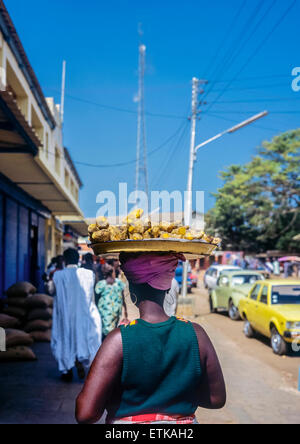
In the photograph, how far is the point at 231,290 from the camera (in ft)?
45.5

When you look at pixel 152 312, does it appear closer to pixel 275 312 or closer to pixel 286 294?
pixel 275 312

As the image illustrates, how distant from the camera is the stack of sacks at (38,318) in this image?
9102 millimetres

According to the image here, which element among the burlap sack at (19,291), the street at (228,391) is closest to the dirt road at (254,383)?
the street at (228,391)

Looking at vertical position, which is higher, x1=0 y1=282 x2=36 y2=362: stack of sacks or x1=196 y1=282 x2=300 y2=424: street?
x1=0 y1=282 x2=36 y2=362: stack of sacks

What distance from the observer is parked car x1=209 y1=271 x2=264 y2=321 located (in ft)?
44.2

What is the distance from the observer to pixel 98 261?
13.2 m

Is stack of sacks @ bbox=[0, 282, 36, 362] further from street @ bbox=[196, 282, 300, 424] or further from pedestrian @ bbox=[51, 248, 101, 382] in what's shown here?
street @ bbox=[196, 282, 300, 424]

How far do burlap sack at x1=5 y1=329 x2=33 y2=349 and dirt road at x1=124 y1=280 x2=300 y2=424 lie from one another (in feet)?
11.2

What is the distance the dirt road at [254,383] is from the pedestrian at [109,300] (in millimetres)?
1842

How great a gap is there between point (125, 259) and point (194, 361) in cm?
62

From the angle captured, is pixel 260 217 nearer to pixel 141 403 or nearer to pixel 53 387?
pixel 53 387

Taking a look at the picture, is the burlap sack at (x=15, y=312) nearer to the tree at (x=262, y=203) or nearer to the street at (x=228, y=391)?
the street at (x=228, y=391)

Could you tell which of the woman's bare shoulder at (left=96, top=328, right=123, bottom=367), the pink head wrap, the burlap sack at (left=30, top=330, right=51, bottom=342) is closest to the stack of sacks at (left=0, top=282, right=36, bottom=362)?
the burlap sack at (left=30, top=330, right=51, bottom=342)

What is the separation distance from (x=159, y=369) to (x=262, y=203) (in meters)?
34.8
